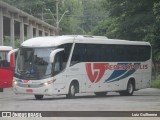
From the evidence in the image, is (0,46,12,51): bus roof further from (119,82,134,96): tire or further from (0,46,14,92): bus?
(119,82,134,96): tire

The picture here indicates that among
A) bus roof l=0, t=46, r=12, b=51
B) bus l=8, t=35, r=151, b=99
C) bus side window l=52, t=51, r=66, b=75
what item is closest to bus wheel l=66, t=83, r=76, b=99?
bus l=8, t=35, r=151, b=99

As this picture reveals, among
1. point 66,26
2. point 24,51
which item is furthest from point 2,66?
point 66,26

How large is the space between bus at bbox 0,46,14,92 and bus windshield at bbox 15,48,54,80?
10 cm

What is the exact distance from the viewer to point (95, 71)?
10359 millimetres

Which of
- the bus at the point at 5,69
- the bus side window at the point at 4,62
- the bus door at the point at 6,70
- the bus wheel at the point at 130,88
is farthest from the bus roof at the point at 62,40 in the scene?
the bus wheel at the point at 130,88

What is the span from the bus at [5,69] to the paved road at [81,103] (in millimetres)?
245

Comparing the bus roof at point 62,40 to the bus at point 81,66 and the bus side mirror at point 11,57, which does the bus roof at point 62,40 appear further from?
the bus side mirror at point 11,57

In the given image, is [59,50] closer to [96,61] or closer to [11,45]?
[96,61]

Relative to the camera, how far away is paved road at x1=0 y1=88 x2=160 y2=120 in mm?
8898

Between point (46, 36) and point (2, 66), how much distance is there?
2.45 feet

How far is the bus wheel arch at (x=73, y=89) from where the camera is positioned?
387 inches

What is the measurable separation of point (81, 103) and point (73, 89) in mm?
1239

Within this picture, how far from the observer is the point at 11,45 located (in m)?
8.98

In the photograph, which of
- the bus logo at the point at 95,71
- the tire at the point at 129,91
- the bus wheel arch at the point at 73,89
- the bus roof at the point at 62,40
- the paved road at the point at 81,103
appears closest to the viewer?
the paved road at the point at 81,103
